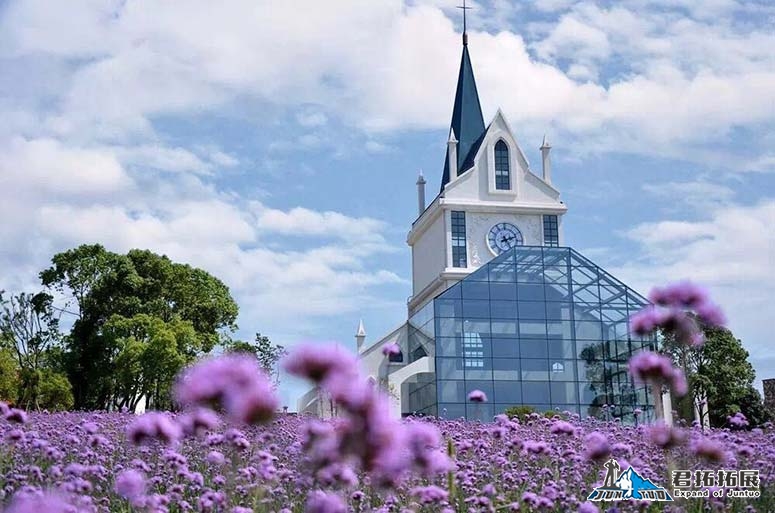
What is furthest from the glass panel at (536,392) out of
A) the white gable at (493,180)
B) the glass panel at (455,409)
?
the white gable at (493,180)

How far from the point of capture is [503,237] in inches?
1713

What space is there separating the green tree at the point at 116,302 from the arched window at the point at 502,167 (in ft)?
46.4

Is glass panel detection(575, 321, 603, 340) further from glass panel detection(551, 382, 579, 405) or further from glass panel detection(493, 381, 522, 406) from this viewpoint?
glass panel detection(493, 381, 522, 406)

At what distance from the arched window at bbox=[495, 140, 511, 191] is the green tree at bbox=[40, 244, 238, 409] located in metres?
14.1

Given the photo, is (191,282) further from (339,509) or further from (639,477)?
(339,509)

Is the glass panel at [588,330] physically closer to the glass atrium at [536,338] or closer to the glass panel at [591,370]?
the glass atrium at [536,338]

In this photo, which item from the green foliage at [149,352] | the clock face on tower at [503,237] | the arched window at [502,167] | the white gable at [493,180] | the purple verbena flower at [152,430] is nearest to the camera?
the purple verbena flower at [152,430]

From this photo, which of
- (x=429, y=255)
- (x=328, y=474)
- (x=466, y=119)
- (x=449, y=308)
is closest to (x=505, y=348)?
(x=449, y=308)

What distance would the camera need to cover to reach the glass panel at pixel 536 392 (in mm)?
30359

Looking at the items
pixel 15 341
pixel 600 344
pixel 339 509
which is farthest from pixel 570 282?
pixel 339 509

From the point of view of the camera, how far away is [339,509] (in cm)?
205

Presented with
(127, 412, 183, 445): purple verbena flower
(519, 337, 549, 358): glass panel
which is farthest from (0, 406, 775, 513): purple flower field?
(519, 337, 549, 358): glass panel

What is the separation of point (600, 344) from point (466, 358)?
4603 millimetres

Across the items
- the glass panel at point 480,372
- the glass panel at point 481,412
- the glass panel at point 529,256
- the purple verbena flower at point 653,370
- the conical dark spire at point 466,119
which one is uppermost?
the conical dark spire at point 466,119
